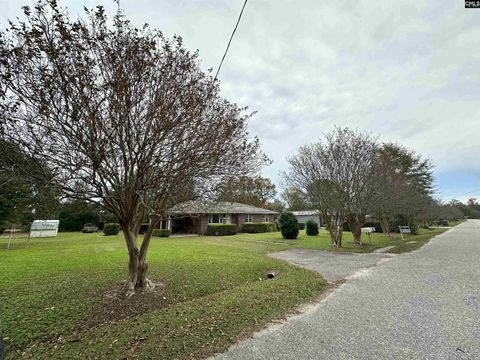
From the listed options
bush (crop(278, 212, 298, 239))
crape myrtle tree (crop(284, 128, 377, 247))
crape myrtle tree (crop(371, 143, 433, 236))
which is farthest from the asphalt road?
bush (crop(278, 212, 298, 239))

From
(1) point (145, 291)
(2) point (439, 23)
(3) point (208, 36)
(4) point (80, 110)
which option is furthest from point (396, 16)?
(1) point (145, 291)

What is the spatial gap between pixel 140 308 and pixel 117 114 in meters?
4.07

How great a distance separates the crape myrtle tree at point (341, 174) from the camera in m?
14.2

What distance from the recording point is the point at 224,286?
682cm

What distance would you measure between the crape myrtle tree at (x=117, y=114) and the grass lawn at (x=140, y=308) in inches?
48.3

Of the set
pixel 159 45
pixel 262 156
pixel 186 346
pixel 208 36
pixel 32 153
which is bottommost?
pixel 186 346

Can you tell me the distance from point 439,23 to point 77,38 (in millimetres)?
8634

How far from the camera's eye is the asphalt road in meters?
3.27

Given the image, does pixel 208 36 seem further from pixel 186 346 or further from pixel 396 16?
pixel 186 346

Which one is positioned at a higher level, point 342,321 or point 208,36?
point 208,36

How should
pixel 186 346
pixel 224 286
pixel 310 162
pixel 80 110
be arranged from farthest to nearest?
pixel 310 162
pixel 224 286
pixel 80 110
pixel 186 346

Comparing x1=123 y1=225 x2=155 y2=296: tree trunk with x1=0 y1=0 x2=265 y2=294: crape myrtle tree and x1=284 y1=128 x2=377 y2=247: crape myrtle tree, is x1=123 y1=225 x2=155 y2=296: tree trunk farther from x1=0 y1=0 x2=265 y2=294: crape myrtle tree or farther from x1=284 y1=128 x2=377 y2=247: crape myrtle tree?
x1=284 y1=128 x2=377 y2=247: crape myrtle tree

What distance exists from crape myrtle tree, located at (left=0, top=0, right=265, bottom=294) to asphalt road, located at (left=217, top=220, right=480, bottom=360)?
3688mm

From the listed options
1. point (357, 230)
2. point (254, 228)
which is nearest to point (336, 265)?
point (357, 230)
